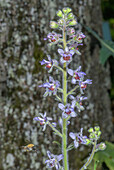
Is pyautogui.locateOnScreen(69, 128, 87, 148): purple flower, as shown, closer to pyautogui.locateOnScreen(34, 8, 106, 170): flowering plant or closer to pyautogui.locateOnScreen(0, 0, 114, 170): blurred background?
pyautogui.locateOnScreen(34, 8, 106, 170): flowering plant

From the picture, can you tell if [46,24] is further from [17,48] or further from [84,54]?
[84,54]

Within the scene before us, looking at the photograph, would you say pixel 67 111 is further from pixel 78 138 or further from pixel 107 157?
pixel 107 157

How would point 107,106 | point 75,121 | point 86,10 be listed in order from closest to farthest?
point 75,121, point 86,10, point 107,106

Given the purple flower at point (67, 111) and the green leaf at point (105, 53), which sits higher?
the green leaf at point (105, 53)

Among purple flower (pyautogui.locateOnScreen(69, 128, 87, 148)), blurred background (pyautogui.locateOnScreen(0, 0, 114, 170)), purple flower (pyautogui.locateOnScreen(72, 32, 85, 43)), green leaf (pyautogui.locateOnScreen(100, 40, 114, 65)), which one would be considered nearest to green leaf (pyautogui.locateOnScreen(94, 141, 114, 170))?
blurred background (pyautogui.locateOnScreen(0, 0, 114, 170))

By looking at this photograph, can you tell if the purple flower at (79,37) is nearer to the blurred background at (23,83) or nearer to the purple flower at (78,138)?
the purple flower at (78,138)

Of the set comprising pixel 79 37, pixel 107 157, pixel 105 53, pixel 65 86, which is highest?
pixel 105 53

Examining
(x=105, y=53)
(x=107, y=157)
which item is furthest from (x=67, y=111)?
(x=105, y=53)

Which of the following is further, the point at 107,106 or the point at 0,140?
the point at 107,106

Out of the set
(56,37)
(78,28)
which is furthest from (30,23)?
(56,37)

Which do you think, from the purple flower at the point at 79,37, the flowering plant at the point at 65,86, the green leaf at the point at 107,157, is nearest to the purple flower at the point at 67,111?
the flowering plant at the point at 65,86

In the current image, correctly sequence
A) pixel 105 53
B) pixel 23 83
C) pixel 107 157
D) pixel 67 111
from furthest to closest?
pixel 105 53 → pixel 23 83 → pixel 107 157 → pixel 67 111
